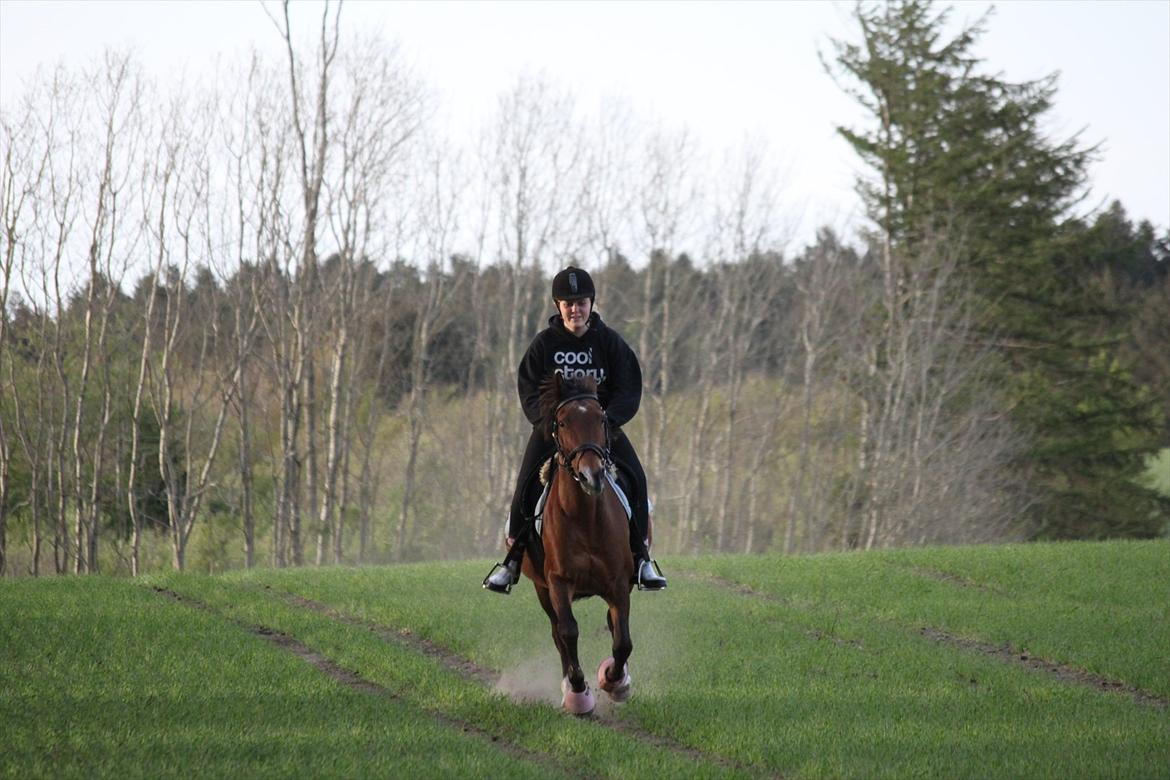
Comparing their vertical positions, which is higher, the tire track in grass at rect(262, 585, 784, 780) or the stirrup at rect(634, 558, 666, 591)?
the stirrup at rect(634, 558, 666, 591)

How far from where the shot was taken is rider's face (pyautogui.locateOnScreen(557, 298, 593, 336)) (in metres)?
9.39

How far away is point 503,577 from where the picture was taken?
965 cm

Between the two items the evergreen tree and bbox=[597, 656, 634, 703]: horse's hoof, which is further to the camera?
the evergreen tree

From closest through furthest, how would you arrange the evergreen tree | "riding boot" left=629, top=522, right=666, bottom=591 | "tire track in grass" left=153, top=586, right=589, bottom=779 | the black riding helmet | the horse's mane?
"tire track in grass" left=153, top=586, right=589, bottom=779
the horse's mane
the black riding helmet
"riding boot" left=629, top=522, right=666, bottom=591
the evergreen tree

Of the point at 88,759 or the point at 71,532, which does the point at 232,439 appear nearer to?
the point at 71,532

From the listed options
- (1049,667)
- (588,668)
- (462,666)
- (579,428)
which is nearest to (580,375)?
(579,428)

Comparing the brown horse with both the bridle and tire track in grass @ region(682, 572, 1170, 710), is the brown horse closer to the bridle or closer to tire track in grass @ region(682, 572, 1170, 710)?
the bridle

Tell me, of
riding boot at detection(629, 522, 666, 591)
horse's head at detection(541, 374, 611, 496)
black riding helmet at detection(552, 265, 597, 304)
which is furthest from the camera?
riding boot at detection(629, 522, 666, 591)

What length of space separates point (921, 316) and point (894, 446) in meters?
4.92

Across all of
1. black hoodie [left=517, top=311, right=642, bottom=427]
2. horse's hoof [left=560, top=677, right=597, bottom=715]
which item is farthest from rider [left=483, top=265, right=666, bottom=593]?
horse's hoof [left=560, top=677, right=597, bottom=715]

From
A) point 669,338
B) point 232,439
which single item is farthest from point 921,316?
point 232,439

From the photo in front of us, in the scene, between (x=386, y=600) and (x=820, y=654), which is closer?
(x=820, y=654)

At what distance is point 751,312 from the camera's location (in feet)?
145

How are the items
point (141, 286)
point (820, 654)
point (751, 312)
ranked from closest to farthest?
point (820, 654) < point (141, 286) < point (751, 312)
